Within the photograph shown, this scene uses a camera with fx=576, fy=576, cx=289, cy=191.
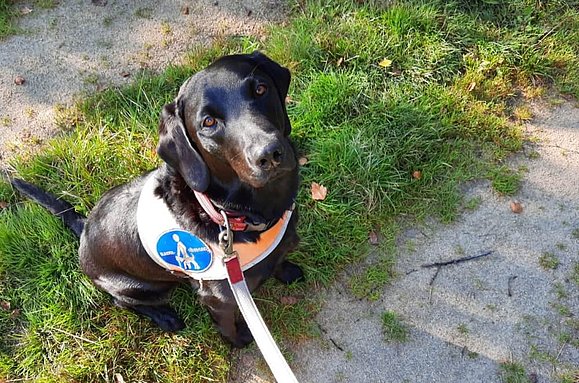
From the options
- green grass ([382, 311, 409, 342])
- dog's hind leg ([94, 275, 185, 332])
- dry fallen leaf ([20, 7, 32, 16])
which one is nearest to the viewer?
dog's hind leg ([94, 275, 185, 332])

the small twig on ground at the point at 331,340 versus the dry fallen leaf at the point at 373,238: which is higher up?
the dry fallen leaf at the point at 373,238

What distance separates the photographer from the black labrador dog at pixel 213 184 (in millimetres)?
2287

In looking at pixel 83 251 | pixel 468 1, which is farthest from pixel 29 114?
pixel 468 1

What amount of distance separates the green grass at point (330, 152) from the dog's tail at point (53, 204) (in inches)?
6.0

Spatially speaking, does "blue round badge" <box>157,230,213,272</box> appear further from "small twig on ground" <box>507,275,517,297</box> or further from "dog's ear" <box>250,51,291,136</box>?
"small twig on ground" <box>507,275,517,297</box>

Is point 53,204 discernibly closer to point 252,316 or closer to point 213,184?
point 213,184

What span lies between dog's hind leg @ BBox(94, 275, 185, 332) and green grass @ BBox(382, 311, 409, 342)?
116 cm

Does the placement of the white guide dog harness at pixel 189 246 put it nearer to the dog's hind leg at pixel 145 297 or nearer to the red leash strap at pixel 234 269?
the red leash strap at pixel 234 269

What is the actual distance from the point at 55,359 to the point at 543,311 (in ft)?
9.09

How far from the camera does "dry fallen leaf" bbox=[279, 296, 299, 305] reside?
11.1 feet

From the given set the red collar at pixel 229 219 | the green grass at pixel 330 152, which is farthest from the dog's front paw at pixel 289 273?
the red collar at pixel 229 219

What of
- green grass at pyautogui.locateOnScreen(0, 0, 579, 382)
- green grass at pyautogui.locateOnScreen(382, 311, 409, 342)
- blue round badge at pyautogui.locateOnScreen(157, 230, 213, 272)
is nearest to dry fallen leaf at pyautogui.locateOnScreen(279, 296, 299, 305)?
green grass at pyautogui.locateOnScreen(0, 0, 579, 382)

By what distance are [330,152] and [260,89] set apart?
140cm

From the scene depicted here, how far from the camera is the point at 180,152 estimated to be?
2408 mm
